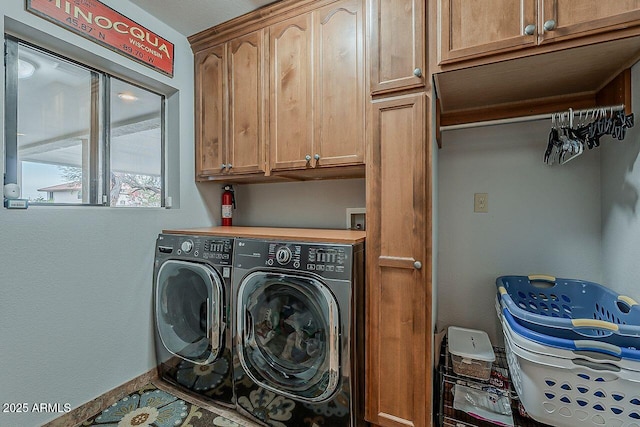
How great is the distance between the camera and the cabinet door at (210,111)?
202cm

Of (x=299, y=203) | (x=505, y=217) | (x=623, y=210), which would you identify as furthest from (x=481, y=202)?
(x=299, y=203)

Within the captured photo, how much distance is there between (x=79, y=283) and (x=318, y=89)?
1.69 m

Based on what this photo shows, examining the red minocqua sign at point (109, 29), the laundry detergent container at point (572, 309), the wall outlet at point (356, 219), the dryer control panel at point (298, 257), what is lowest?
the laundry detergent container at point (572, 309)

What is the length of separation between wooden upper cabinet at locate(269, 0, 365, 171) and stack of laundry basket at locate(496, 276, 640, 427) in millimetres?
1064

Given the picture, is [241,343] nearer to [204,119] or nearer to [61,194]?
[61,194]

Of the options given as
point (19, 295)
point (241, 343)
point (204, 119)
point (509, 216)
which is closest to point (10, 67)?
point (204, 119)

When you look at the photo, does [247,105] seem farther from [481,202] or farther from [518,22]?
[481,202]

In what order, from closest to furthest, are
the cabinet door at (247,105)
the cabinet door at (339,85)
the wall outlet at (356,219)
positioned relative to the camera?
1. the cabinet door at (339,85)
2. the cabinet door at (247,105)
3. the wall outlet at (356,219)

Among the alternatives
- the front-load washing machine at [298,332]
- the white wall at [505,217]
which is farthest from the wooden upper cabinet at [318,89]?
the white wall at [505,217]

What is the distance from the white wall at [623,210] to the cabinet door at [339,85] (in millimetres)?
1159

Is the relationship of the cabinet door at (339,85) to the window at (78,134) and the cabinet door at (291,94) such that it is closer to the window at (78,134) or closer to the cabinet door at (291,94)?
the cabinet door at (291,94)

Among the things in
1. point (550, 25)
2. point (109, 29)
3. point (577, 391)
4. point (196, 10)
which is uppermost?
point (196, 10)

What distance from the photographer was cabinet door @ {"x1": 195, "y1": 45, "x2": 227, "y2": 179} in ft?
6.63

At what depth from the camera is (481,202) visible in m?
1.76
